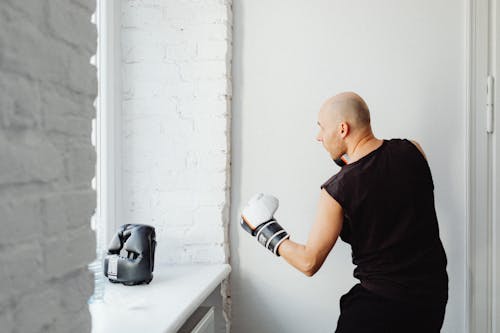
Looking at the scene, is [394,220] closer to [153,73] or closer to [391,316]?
[391,316]

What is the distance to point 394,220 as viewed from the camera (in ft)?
5.92

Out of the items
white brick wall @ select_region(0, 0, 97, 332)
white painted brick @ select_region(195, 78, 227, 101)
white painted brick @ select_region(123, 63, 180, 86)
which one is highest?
white painted brick @ select_region(123, 63, 180, 86)

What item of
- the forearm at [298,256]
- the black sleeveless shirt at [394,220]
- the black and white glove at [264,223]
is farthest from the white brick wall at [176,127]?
the black sleeveless shirt at [394,220]

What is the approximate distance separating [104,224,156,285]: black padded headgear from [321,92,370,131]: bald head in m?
0.89

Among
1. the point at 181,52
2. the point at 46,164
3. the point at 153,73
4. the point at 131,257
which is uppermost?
the point at 181,52

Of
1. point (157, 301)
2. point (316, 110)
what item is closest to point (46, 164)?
point (157, 301)

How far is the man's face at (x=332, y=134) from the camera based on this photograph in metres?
1.98

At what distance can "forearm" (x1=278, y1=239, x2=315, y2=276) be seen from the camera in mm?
1910

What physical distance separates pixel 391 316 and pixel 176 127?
1.35 metres

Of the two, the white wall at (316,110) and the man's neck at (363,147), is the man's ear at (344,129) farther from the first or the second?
the white wall at (316,110)

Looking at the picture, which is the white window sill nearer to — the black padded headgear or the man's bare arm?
the black padded headgear

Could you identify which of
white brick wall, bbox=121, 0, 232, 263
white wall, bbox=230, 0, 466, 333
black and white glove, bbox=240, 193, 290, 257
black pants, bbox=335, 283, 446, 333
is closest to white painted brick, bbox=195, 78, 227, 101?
white brick wall, bbox=121, 0, 232, 263

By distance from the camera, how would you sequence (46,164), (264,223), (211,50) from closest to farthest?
(46,164)
(264,223)
(211,50)

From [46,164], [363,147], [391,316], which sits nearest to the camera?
[46,164]
